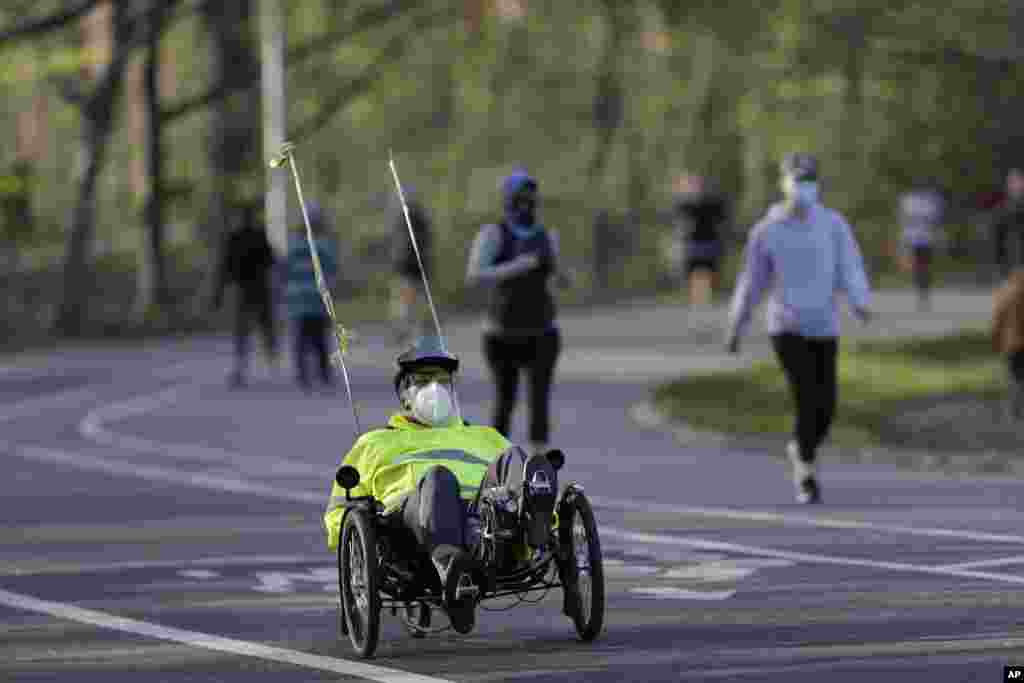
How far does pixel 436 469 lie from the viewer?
10.0m

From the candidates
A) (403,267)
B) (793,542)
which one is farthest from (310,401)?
(793,542)

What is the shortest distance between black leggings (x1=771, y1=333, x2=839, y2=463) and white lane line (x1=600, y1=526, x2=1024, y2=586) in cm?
151

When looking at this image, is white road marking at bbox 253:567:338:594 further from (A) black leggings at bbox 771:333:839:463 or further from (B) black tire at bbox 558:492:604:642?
(A) black leggings at bbox 771:333:839:463

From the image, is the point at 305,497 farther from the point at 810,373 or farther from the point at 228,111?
the point at 228,111

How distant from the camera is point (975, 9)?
25.8 meters

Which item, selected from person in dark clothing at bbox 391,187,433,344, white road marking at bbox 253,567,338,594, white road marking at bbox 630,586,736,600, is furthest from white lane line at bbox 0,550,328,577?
person in dark clothing at bbox 391,187,433,344

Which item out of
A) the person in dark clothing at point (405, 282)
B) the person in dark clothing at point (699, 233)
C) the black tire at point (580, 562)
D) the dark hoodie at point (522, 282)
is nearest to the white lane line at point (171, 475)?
the dark hoodie at point (522, 282)

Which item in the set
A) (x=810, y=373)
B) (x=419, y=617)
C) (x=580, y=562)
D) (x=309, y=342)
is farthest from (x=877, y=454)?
(x=580, y=562)

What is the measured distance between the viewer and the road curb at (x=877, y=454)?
18.5m

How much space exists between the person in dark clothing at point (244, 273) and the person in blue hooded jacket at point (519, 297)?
32.4 feet

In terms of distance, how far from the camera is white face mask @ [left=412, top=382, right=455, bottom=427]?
34.9 feet

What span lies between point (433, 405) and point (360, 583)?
0.86 m

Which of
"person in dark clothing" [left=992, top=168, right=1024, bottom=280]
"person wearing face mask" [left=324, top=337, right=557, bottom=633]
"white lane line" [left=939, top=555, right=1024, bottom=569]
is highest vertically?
"person in dark clothing" [left=992, top=168, right=1024, bottom=280]

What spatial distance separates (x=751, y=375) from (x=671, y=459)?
7182 millimetres
